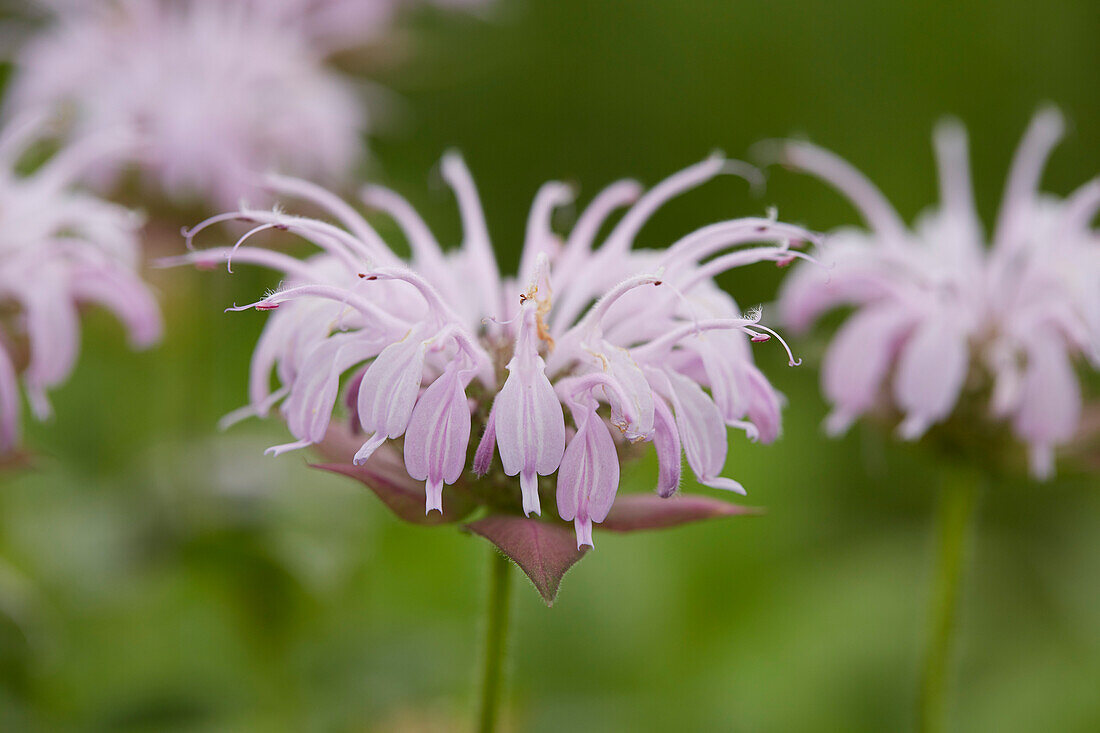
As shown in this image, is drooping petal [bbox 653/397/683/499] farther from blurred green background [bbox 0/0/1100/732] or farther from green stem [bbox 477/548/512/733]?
blurred green background [bbox 0/0/1100/732]

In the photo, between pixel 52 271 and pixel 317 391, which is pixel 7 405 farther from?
pixel 317 391

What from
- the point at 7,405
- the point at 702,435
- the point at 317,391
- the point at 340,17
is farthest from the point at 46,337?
the point at 340,17

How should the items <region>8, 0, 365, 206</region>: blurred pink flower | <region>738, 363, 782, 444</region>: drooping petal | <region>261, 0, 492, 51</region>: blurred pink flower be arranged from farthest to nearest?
<region>261, 0, 492, 51</region>: blurred pink flower < <region>8, 0, 365, 206</region>: blurred pink flower < <region>738, 363, 782, 444</region>: drooping petal

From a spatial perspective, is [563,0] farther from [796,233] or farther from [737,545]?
[796,233]

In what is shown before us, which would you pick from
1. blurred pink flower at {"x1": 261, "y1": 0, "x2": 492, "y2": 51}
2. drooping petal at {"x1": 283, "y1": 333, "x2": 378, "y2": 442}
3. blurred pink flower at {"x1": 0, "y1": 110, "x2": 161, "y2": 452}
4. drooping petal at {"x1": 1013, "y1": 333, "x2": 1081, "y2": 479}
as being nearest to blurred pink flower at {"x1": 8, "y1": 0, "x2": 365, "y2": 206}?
blurred pink flower at {"x1": 261, "y1": 0, "x2": 492, "y2": 51}

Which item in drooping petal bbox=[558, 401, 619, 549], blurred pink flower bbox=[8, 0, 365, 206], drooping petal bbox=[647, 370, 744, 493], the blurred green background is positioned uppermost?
blurred pink flower bbox=[8, 0, 365, 206]

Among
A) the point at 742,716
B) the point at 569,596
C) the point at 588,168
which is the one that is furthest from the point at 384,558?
the point at 588,168

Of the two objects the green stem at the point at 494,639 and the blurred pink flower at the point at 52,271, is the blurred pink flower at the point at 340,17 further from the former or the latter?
the green stem at the point at 494,639
